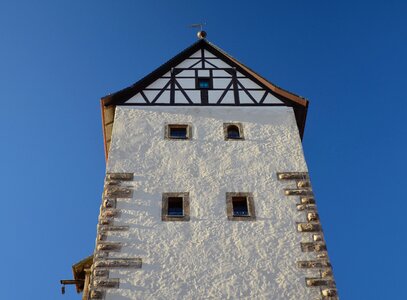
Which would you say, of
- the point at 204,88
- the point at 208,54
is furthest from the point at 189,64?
the point at 204,88

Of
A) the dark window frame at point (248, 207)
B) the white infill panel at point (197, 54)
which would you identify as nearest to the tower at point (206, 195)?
the dark window frame at point (248, 207)

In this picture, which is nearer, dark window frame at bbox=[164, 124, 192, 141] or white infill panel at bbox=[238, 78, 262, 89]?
dark window frame at bbox=[164, 124, 192, 141]

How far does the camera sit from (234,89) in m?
16.1

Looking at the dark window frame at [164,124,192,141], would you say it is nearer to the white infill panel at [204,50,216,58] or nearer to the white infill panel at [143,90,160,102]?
the white infill panel at [143,90,160,102]

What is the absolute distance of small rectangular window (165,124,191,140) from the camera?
575 inches

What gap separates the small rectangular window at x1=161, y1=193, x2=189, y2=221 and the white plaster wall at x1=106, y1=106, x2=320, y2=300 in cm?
14

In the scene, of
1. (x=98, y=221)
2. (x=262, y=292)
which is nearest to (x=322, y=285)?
(x=262, y=292)

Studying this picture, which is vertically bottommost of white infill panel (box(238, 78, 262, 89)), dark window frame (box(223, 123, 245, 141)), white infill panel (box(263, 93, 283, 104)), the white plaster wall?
the white plaster wall

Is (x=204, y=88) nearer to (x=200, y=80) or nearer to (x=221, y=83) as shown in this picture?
(x=200, y=80)

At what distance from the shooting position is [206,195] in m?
13.0

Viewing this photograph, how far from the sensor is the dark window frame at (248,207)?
12.5 m

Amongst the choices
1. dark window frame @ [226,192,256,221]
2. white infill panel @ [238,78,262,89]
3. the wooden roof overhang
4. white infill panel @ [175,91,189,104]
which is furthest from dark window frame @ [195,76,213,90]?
dark window frame @ [226,192,256,221]

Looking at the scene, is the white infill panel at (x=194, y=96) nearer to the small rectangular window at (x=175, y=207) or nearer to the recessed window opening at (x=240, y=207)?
the small rectangular window at (x=175, y=207)

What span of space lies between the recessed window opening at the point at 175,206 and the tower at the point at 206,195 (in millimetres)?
21
